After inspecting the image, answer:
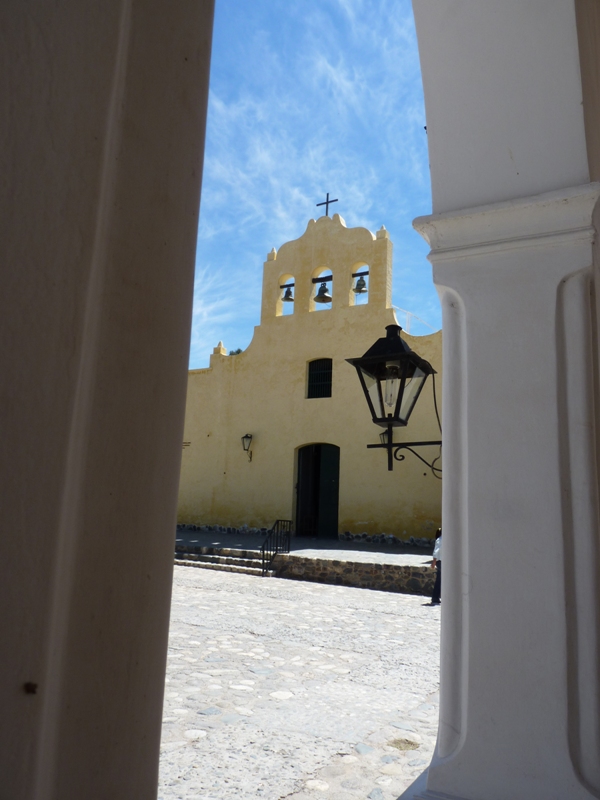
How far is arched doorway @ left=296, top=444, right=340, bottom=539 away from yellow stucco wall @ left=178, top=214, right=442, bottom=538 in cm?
41

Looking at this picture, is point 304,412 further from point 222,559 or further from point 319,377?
point 222,559

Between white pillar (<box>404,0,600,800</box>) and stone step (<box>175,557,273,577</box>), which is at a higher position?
white pillar (<box>404,0,600,800</box>)

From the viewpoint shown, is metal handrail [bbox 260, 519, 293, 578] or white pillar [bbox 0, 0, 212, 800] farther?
metal handrail [bbox 260, 519, 293, 578]

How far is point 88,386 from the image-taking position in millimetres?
638

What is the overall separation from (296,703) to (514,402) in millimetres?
2498

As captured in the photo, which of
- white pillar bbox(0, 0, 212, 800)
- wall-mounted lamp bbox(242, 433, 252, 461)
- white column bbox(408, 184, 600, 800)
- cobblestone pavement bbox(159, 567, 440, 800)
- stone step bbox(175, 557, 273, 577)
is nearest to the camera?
white pillar bbox(0, 0, 212, 800)

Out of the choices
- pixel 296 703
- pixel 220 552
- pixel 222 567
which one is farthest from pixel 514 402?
pixel 220 552

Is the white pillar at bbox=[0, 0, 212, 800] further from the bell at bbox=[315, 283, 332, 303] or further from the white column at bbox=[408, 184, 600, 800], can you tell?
the bell at bbox=[315, 283, 332, 303]

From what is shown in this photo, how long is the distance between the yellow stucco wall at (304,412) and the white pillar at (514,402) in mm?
11153

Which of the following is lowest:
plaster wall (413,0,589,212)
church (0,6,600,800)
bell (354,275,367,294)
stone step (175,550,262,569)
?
stone step (175,550,262,569)

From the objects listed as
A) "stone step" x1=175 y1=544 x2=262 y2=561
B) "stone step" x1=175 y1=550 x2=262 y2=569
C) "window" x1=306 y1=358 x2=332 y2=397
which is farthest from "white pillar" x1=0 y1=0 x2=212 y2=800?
"window" x1=306 y1=358 x2=332 y2=397

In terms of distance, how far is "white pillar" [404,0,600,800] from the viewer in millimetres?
1583

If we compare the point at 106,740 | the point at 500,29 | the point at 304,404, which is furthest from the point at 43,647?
the point at 304,404

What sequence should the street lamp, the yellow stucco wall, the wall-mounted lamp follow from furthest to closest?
the wall-mounted lamp
the yellow stucco wall
the street lamp
